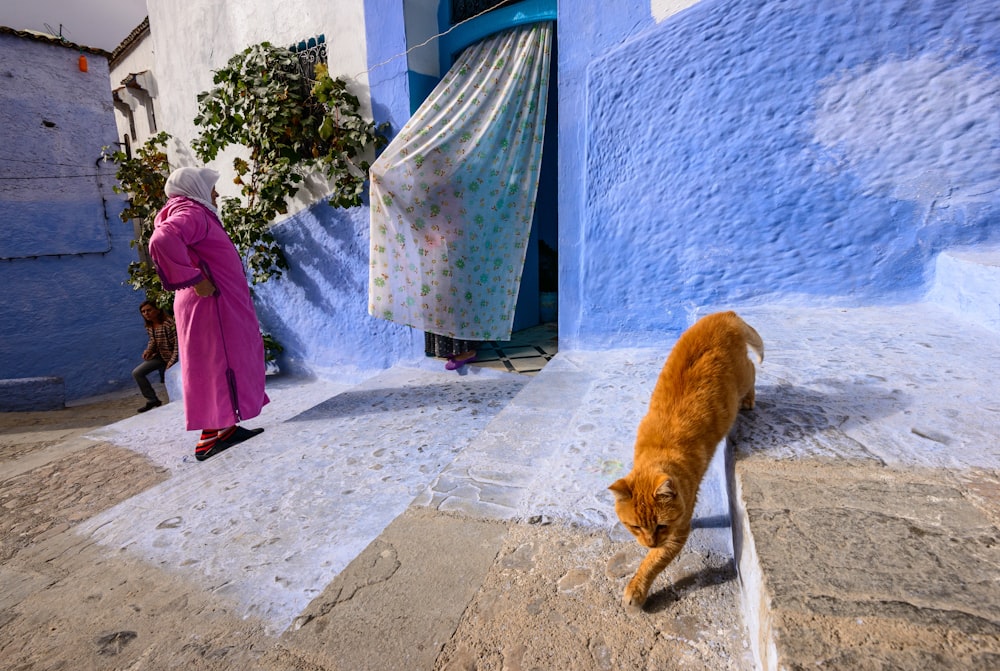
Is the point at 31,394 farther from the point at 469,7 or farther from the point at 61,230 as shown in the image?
the point at 469,7

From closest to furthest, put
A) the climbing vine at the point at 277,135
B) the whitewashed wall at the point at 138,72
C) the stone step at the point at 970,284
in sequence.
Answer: the stone step at the point at 970,284
the climbing vine at the point at 277,135
the whitewashed wall at the point at 138,72

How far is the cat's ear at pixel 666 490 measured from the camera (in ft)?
3.60

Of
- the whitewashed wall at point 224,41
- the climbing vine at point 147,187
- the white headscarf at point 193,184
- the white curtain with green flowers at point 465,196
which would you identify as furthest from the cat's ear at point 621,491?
the climbing vine at point 147,187

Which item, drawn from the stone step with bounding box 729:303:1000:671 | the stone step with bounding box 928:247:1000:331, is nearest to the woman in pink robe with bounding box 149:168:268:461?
the stone step with bounding box 729:303:1000:671

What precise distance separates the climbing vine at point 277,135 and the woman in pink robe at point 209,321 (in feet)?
3.89

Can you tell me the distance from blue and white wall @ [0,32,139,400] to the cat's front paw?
11288mm

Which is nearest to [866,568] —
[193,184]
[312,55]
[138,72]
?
[193,184]

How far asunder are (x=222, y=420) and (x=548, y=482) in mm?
2633

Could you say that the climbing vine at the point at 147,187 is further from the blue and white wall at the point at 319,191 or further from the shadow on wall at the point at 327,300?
the shadow on wall at the point at 327,300

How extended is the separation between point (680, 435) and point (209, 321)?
3.18m

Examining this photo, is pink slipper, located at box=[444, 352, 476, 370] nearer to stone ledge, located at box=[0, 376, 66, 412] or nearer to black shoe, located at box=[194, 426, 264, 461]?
black shoe, located at box=[194, 426, 264, 461]

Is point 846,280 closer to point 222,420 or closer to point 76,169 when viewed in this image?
point 222,420

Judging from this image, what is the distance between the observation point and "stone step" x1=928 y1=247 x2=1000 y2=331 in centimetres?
212

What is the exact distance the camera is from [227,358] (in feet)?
11.1
